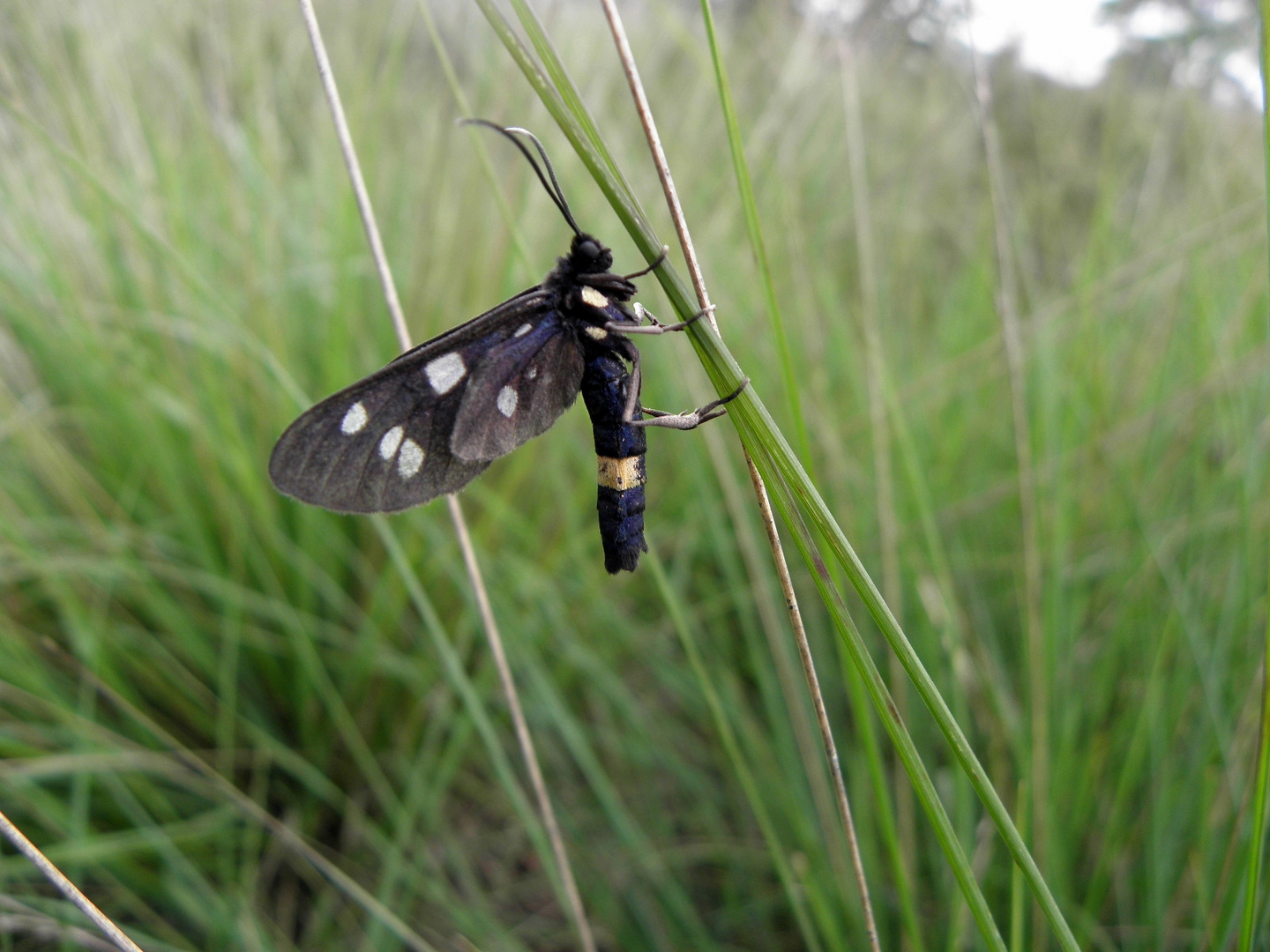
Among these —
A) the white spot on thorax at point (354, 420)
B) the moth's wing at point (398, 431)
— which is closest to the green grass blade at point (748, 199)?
the moth's wing at point (398, 431)

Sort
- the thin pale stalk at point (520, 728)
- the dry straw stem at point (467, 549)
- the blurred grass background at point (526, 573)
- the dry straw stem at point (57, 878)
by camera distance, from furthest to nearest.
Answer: the blurred grass background at point (526, 573) → the thin pale stalk at point (520, 728) → the dry straw stem at point (467, 549) → the dry straw stem at point (57, 878)

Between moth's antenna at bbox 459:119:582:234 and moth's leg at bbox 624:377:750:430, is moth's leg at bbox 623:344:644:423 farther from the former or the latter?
moth's antenna at bbox 459:119:582:234

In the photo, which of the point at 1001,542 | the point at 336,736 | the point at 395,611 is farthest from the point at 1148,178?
the point at 336,736

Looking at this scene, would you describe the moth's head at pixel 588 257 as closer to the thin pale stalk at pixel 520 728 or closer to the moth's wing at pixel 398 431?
the moth's wing at pixel 398 431

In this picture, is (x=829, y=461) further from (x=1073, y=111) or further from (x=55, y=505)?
(x=1073, y=111)

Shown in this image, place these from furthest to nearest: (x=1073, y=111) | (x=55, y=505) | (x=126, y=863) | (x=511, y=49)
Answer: (x=1073, y=111) < (x=55, y=505) < (x=126, y=863) < (x=511, y=49)
